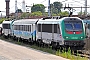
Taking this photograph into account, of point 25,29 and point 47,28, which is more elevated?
point 47,28

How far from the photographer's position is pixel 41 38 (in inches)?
1124

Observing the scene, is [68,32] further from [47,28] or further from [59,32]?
[47,28]

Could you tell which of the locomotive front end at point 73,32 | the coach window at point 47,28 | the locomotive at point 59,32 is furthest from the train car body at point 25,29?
the locomotive front end at point 73,32

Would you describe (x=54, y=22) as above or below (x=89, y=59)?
above

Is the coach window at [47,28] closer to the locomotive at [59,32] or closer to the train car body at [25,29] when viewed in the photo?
the locomotive at [59,32]

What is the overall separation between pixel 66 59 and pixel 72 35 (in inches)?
190

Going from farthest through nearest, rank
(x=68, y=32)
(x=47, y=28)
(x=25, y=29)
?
1. (x=25, y=29)
2. (x=47, y=28)
3. (x=68, y=32)

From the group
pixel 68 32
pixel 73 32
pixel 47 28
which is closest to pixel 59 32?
pixel 68 32

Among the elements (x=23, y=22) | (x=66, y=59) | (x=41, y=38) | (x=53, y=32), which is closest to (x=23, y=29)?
(x=23, y=22)

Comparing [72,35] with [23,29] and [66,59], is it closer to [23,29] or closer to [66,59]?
[66,59]

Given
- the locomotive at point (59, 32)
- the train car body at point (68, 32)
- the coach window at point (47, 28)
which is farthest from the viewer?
the coach window at point (47, 28)

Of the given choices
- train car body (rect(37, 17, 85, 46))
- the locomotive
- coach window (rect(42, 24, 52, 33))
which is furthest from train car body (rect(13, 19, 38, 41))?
train car body (rect(37, 17, 85, 46))

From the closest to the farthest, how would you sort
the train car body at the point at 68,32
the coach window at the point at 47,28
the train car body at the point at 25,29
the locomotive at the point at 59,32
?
the train car body at the point at 68,32 → the locomotive at the point at 59,32 → the coach window at the point at 47,28 → the train car body at the point at 25,29

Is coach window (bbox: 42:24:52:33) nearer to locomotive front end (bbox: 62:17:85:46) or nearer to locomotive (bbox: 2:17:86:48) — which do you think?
locomotive (bbox: 2:17:86:48)
